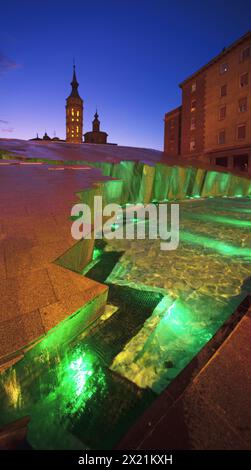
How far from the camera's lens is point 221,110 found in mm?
27188

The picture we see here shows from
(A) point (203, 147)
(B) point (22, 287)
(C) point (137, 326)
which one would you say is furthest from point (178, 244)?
(A) point (203, 147)

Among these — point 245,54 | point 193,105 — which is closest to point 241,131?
point 245,54

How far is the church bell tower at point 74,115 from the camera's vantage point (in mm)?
87750

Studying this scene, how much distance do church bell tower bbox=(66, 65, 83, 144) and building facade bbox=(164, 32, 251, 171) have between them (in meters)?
67.2

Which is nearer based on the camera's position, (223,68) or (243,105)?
(243,105)

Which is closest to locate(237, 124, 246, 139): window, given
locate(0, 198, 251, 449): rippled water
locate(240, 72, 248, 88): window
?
locate(240, 72, 248, 88): window

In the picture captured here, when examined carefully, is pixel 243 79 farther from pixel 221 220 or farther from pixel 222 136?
pixel 221 220

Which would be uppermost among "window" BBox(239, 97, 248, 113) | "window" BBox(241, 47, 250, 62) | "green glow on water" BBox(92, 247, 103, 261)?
"window" BBox(241, 47, 250, 62)

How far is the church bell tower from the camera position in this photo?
87.8m

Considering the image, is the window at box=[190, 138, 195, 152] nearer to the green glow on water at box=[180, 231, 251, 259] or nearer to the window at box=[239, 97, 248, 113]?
the window at box=[239, 97, 248, 113]

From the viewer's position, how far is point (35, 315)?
6.33 ft

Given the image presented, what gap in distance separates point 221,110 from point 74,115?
250ft

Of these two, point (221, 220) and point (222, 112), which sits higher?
point (222, 112)

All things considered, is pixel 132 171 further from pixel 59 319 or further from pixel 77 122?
pixel 77 122
